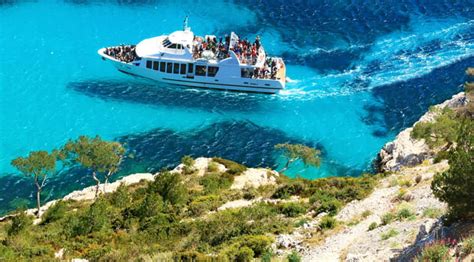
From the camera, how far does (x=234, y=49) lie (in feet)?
244

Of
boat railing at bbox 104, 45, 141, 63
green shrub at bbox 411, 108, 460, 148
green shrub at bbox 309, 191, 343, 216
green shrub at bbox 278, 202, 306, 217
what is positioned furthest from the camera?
boat railing at bbox 104, 45, 141, 63

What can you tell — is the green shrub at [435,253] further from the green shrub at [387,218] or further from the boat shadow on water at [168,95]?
the boat shadow on water at [168,95]

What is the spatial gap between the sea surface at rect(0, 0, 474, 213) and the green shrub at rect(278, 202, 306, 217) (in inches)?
826

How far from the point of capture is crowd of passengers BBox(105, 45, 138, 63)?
75.1 metres

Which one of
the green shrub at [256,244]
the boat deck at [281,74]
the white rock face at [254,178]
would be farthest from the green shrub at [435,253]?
the boat deck at [281,74]

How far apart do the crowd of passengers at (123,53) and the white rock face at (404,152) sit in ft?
110

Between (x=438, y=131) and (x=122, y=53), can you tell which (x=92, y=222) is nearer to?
(x=438, y=131)

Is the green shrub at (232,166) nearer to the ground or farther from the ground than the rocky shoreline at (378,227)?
nearer to the ground

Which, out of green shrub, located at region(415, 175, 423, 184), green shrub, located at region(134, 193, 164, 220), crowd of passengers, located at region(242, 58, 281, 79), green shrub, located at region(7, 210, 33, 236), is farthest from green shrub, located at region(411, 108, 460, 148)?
green shrub, located at region(7, 210, 33, 236)

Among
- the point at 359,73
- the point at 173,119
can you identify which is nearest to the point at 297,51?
the point at 359,73

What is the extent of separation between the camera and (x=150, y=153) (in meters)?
61.3

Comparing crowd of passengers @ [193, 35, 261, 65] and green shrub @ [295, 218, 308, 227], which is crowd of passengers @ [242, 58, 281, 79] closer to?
crowd of passengers @ [193, 35, 261, 65]

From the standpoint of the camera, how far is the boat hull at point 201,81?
74.4m

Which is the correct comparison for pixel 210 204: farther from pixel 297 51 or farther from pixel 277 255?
pixel 297 51
